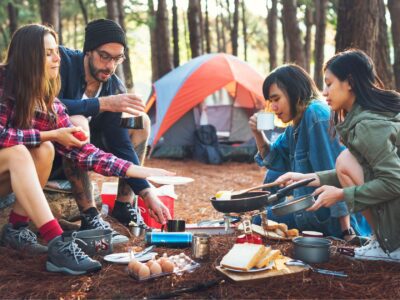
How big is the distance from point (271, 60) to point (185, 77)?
453 centimetres

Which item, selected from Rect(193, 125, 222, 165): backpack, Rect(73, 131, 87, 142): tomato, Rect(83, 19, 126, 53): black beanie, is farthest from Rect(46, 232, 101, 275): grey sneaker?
Rect(193, 125, 222, 165): backpack

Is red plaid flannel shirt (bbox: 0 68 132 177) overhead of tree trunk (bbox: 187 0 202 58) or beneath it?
beneath

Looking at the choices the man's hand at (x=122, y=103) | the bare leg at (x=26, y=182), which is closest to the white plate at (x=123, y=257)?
the bare leg at (x=26, y=182)

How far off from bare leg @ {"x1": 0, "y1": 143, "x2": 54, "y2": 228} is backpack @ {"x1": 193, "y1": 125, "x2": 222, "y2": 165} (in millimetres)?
6527

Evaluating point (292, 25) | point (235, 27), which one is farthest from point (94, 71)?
point (235, 27)

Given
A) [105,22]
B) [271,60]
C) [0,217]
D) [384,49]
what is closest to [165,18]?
[271,60]

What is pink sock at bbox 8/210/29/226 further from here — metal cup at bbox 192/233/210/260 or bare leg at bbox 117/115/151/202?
metal cup at bbox 192/233/210/260

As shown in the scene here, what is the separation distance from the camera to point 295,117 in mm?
3545

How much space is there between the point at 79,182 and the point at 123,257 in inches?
29.3

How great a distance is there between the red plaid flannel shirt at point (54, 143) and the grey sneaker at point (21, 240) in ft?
1.77

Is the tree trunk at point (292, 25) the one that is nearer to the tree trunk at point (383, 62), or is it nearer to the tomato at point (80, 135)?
the tree trunk at point (383, 62)

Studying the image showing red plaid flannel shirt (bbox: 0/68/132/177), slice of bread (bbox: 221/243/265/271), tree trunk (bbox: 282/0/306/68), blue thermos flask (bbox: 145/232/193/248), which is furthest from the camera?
tree trunk (bbox: 282/0/306/68)

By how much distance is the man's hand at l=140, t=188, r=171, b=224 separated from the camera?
337 cm

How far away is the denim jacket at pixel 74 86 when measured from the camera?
3497 mm
